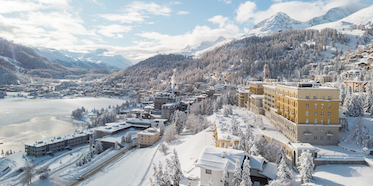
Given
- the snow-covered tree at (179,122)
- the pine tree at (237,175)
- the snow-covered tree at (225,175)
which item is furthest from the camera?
the snow-covered tree at (179,122)

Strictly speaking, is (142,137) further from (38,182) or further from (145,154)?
(38,182)

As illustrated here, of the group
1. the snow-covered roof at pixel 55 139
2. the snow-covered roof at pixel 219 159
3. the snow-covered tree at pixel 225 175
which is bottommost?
the snow-covered roof at pixel 55 139

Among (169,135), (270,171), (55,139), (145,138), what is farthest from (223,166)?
(55,139)

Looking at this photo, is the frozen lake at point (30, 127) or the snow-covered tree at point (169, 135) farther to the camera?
the frozen lake at point (30, 127)

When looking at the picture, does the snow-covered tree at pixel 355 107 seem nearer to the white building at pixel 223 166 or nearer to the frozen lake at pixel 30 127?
the white building at pixel 223 166

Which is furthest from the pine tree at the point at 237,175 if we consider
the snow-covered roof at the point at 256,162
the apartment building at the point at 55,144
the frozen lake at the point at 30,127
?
the frozen lake at the point at 30,127

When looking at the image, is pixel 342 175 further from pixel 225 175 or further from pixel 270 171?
pixel 225 175

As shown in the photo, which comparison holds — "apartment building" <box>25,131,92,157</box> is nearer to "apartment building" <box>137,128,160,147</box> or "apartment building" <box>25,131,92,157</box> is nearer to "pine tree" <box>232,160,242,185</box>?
"apartment building" <box>137,128,160,147</box>

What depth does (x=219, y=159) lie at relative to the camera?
1280 centimetres

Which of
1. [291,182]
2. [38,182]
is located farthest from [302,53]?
[38,182]

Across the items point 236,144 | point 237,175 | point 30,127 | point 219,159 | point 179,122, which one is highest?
point 219,159

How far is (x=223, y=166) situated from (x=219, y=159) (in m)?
0.58

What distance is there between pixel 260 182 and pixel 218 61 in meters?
91.2

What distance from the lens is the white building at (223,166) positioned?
40.5ft
